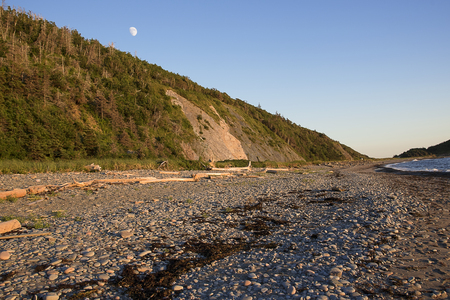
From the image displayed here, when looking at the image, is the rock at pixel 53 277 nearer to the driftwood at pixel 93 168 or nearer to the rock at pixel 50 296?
the rock at pixel 50 296

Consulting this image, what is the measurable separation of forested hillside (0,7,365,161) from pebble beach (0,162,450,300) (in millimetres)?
15735

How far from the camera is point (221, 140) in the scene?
47.8 metres

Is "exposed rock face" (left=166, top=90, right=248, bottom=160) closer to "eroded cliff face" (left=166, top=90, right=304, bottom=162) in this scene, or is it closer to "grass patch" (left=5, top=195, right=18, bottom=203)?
"eroded cliff face" (left=166, top=90, right=304, bottom=162)

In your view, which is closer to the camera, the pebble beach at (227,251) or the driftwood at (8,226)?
the pebble beach at (227,251)

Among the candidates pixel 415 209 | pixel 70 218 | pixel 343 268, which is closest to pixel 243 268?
pixel 343 268

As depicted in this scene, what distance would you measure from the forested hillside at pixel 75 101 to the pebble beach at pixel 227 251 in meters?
15.7

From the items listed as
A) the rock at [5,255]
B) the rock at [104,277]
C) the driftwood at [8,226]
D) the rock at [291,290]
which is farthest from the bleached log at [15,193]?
the rock at [291,290]

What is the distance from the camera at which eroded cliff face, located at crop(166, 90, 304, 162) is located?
42375mm

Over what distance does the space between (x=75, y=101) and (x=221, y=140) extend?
2451 cm

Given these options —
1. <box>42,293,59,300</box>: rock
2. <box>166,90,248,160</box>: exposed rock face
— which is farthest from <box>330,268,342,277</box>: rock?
<box>166,90,248,160</box>: exposed rock face

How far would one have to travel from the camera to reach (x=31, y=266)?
209 inches

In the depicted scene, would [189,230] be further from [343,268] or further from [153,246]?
[343,268]

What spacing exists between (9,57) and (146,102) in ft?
53.3

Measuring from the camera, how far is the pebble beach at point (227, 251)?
4539 millimetres
